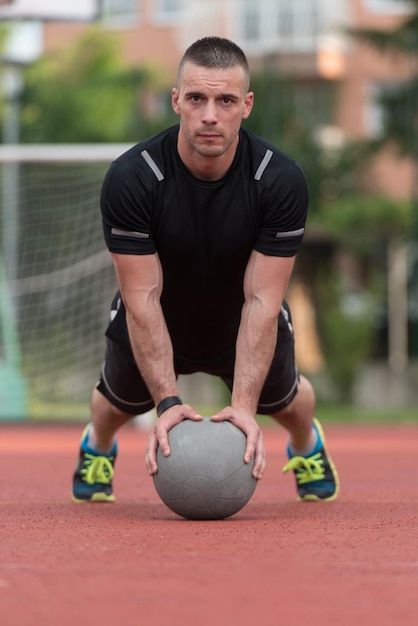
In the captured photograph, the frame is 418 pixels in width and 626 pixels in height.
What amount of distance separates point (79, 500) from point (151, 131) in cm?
1582

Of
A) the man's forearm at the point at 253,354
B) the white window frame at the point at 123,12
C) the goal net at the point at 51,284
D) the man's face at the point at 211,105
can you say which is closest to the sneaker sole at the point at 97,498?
the man's forearm at the point at 253,354

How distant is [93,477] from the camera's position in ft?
24.5

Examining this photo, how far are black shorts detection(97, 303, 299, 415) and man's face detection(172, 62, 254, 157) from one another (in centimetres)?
112

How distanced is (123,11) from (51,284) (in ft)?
68.0

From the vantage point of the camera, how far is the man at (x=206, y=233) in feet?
20.4

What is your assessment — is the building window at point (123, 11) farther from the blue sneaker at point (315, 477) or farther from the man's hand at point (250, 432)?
the man's hand at point (250, 432)

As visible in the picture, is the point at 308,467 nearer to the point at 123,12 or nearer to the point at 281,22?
the point at 281,22

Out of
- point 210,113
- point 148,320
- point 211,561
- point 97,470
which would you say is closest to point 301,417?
point 97,470

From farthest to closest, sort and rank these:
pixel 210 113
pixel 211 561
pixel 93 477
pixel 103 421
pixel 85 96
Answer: pixel 85 96 < pixel 93 477 < pixel 103 421 < pixel 210 113 < pixel 211 561

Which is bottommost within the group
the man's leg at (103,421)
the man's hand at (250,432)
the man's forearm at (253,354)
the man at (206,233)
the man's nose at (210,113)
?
the man's leg at (103,421)

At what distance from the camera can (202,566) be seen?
15.6ft

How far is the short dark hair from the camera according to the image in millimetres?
6180

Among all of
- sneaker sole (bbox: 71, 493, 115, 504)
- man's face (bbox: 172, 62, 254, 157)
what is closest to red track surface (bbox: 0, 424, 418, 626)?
sneaker sole (bbox: 71, 493, 115, 504)

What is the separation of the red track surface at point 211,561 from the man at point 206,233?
51 centimetres
